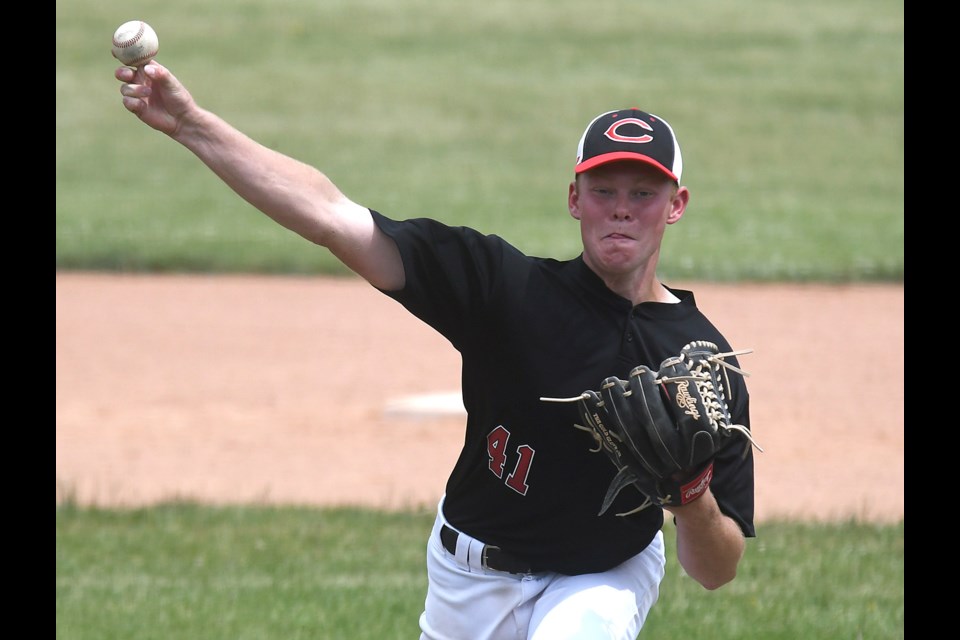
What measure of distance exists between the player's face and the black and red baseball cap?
26mm

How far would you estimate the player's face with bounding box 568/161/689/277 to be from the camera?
3633 mm

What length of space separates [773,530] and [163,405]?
475cm

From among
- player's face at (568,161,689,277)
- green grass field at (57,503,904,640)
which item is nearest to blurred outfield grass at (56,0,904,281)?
green grass field at (57,503,904,640)

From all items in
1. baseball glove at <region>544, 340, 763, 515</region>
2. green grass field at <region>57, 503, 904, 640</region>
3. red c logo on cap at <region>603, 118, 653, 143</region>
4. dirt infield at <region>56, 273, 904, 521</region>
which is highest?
red c logo on cap at <region>603, 118, 653, 143</region>

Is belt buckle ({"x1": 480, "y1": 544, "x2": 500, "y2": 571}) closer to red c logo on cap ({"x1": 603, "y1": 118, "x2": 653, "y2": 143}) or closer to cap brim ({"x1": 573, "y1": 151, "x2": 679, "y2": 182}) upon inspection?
cap brim ({"x1": 573, "y1": 151, "x2": 679, "y2": 182})

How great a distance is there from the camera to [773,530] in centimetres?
722

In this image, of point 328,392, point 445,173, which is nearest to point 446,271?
point 328,392

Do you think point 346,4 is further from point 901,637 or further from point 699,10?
point 901,637

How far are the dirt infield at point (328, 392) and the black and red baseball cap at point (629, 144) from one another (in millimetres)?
4349

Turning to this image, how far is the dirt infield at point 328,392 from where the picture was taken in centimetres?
836

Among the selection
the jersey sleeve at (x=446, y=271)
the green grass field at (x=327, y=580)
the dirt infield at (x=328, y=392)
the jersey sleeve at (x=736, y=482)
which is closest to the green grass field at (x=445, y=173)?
the green grass field at (x=327, y=580)

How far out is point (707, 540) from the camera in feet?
11.9

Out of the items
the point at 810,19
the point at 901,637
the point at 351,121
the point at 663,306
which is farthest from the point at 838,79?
the point at 663,306

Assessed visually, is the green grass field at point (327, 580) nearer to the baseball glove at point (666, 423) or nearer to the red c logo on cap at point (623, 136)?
the baseball glove at point (666, 423)
